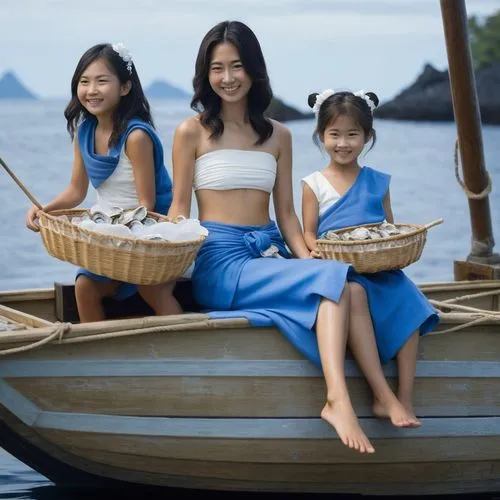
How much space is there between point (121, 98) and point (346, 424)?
1298 millimetres

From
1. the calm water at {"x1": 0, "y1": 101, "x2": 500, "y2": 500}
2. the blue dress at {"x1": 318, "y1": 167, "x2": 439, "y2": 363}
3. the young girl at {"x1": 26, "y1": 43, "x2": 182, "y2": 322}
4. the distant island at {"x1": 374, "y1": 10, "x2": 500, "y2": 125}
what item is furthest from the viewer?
the distant island at {"x1": 374, "y1": 10, "x2": 500, "y2": 125}

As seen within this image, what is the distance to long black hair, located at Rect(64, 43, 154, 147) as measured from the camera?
4773 millimetres

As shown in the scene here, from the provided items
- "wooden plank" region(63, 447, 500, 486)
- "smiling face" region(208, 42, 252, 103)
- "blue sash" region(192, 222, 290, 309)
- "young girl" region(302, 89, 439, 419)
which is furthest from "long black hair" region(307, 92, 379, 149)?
"wooden plank" region(63, 447, 500, 486)

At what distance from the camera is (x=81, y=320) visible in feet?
15.7

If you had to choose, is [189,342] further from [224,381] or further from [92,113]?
[92,113]

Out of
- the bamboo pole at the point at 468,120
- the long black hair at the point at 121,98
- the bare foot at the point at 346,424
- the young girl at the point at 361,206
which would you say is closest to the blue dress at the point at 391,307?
the young girl at the point at 361,206

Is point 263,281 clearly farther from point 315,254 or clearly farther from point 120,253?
point 120,253

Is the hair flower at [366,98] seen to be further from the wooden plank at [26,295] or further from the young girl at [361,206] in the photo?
the wooden plank at [26,295]

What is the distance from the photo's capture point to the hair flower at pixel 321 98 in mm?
4871

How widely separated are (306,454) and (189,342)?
0.54m

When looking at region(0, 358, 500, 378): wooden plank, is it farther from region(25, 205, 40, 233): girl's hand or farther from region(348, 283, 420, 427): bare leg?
region(25, 205, 40, 233): girl's hand

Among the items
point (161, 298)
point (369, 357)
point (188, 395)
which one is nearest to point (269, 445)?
point (188, 395)

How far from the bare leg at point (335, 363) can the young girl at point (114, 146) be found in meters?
0.51

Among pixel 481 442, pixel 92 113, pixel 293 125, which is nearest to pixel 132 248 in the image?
pixel 92 113
